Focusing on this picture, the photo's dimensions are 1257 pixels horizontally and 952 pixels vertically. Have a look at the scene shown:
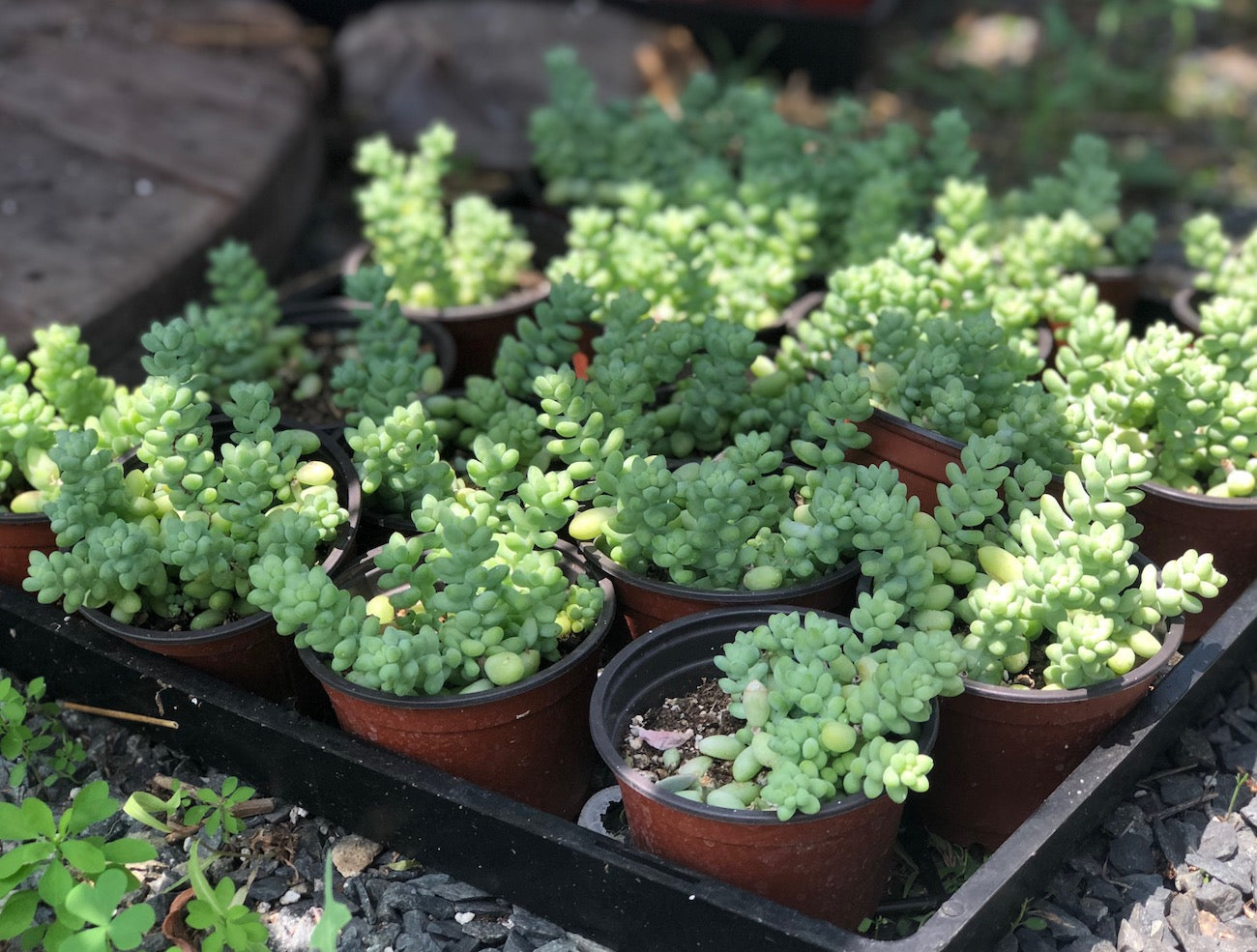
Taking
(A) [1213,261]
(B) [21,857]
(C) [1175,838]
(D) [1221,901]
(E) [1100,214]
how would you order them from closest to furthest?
(B) [21,857], (D) [1221,901], (C) [1175,838], (A) [1213,261], (E) [1100,214]

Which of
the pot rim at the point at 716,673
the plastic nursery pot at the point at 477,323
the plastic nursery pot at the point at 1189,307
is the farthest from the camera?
the plastic nursery pot at the point at 477,323

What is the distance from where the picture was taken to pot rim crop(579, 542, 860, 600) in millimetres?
1936

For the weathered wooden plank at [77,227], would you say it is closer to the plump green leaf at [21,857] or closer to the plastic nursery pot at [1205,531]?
the plump green leaf at [21,857]

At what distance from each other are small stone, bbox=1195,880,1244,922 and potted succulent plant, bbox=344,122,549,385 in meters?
1.75

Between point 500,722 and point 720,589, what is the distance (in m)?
0.39

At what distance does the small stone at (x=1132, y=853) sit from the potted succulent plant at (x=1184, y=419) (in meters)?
0.49

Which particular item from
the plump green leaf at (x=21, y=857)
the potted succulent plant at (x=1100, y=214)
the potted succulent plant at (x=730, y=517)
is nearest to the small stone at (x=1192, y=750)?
the potted succulent plant at (x=730, y=517)

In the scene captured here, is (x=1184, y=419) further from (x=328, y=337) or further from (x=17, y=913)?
(x=17, y=913)

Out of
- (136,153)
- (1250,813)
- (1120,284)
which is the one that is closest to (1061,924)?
(1250,813)

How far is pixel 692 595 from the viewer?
1948mm

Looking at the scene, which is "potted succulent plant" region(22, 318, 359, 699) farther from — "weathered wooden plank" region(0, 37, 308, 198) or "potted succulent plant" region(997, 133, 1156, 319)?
"potted succulent plant" region(997, 133, 1156, 319)

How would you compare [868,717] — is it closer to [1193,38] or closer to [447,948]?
[447,948]

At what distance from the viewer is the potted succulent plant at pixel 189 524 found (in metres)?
1.90

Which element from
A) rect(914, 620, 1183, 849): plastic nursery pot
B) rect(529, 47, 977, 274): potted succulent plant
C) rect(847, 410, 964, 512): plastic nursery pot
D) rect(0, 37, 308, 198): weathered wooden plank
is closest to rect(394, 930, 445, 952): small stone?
rect(914, 620, 1183, 849): plastic nursery pot
